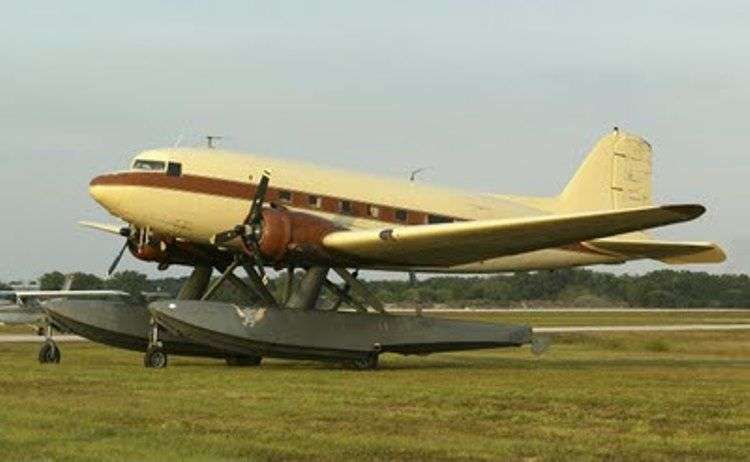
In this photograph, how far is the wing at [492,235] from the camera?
25.4 m

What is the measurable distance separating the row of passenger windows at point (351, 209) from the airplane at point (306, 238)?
1.1 inches

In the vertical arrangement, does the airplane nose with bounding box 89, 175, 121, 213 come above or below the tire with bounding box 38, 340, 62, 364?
above

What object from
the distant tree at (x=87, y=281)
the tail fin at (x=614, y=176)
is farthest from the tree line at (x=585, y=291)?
the tail fin at (x=614, y=176)

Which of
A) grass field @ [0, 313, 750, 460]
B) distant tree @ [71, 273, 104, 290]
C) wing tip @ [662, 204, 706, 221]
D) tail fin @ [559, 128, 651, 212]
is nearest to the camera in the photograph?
grass field @ [0, 313, 750, 460]

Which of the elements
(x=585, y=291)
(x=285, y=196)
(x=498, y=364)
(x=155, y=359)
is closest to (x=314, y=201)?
(x=285, y=196)

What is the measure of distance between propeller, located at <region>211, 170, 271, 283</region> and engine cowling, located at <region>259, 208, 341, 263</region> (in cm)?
13

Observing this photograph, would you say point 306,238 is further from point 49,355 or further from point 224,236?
point 49,355

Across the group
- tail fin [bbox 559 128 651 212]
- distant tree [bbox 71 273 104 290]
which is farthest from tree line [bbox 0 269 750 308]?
tail fin [bbox 559 128 651 212]

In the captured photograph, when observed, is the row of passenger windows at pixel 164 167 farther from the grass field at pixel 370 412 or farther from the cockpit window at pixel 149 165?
the grass field at pixel 370 412

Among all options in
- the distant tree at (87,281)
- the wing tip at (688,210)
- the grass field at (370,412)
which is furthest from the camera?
the distant tree at (87,281)

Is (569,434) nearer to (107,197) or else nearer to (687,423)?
(687,423)

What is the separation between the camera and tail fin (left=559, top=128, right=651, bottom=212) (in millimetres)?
34219

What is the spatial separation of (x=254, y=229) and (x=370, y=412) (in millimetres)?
10446

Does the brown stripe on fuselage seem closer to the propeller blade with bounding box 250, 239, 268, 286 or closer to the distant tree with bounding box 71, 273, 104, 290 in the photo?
the propeller blade with bounding box 250, 239, 268, 286
